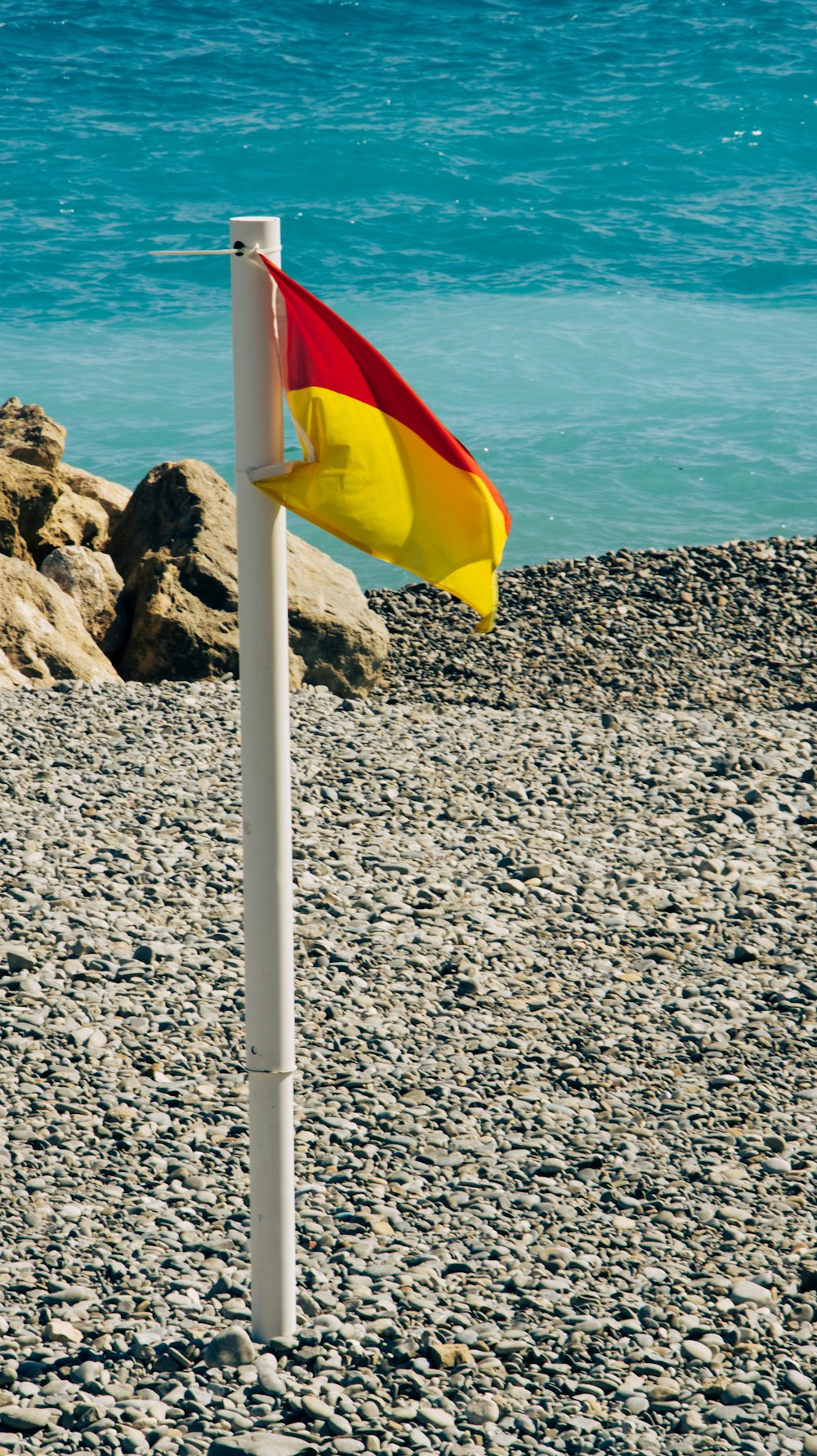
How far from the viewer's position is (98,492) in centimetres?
1066

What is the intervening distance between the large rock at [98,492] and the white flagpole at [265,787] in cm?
755

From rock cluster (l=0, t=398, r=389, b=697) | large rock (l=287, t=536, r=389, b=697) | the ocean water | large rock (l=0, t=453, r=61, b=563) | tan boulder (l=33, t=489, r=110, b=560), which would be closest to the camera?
rock cluster (l=0, t=398, r=389, b=697)

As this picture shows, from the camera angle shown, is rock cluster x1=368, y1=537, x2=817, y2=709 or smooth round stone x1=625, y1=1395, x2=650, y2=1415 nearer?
smooth round stone x1=625, y1=1395, x2=650, y2=1415

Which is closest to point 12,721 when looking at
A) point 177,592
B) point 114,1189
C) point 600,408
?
point 177,592

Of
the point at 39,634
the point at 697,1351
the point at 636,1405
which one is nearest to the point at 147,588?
the point at 39,634

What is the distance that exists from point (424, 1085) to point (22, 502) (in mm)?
5768

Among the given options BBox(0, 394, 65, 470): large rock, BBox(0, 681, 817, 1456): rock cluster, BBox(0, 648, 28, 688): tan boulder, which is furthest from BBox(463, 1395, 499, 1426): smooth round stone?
BBox(0, 394, 65, 470): large rock

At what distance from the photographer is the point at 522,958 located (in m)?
5.70

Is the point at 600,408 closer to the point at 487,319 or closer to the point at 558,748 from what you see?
the point at 487,319

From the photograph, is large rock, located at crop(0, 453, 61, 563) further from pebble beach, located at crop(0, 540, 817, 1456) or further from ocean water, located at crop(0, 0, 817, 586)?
ocean water, located at crop(0, 0, 817, 586)

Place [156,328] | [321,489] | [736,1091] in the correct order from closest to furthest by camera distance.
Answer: [321,489] → [736,1091] → [156,328]

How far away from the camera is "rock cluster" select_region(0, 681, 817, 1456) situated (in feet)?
11.5

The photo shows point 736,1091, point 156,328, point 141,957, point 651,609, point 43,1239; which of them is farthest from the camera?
point 156,328

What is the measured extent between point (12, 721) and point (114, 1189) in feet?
13.6
